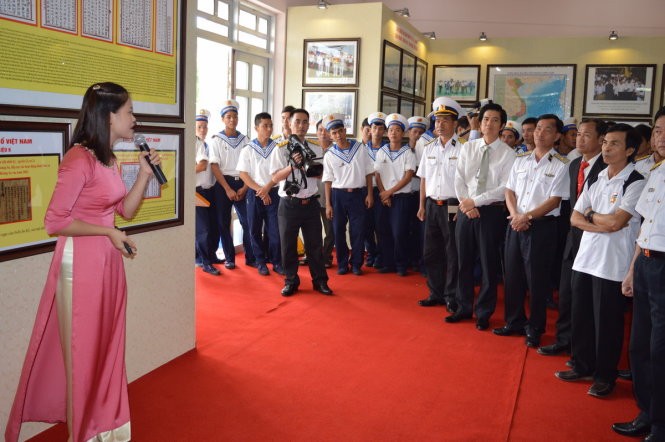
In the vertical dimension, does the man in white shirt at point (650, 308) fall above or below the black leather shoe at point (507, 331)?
above

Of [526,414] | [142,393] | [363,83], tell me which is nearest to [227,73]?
[363,83]

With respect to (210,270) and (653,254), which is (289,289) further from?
(653,254)

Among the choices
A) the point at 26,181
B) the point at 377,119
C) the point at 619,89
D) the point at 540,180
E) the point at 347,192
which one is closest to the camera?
the point at 26,181

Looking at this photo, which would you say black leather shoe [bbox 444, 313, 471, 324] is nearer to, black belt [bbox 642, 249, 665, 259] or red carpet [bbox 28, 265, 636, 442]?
red carpet [bbox 28, 265, 636, 442]

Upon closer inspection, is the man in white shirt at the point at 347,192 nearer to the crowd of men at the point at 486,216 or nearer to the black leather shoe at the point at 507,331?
the crowd of men at the point at 486,216

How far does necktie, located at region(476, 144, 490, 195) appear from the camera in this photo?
13.7 ft

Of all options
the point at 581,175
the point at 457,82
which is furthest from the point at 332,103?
the point at 581,175

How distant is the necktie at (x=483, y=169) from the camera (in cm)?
416

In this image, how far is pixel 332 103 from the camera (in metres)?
7.59

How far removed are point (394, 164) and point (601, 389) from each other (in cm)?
337

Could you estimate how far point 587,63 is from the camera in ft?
29.8

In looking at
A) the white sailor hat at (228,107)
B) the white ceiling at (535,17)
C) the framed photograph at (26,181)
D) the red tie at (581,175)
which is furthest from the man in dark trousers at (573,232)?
the white ceiling at (535,17)

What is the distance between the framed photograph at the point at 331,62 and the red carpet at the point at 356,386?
3.84 metres

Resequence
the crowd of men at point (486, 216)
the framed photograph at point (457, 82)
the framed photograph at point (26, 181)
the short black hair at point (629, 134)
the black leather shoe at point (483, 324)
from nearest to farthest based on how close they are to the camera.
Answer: the framed photograph at point (26, 181) → the crowd of men at point (486, 216) → the short black hair at point (629, 134) → the black leather shoe at point (483, 324) → the framed photograph at point (457, 82)
